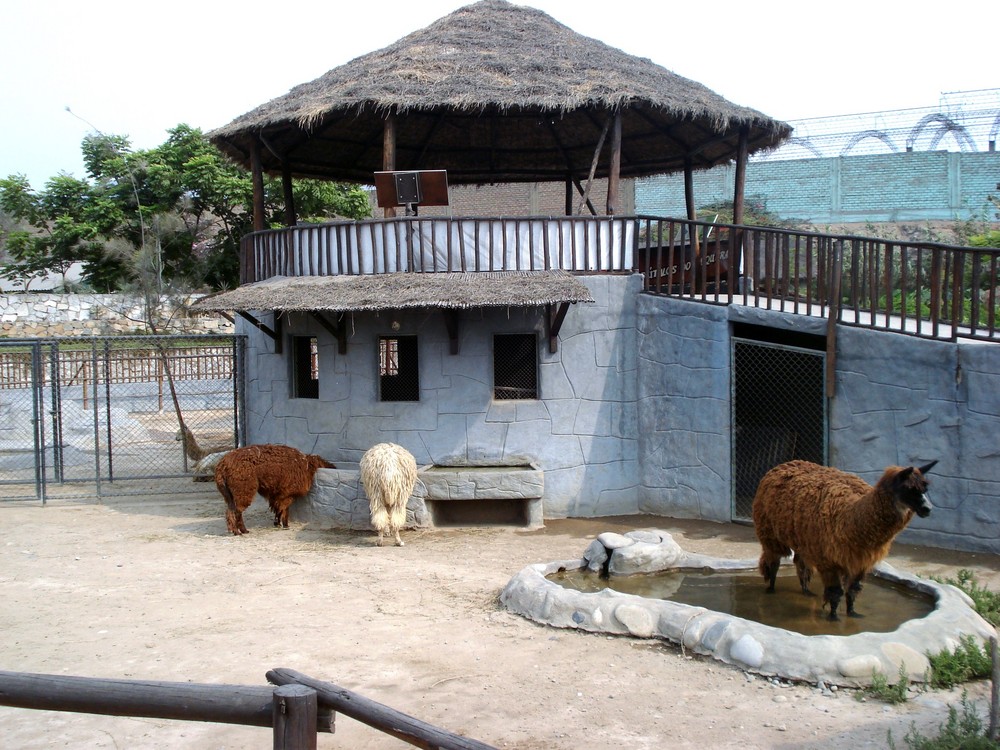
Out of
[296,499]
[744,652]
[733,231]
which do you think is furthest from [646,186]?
[744,652]

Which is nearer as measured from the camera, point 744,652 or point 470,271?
point 744,652

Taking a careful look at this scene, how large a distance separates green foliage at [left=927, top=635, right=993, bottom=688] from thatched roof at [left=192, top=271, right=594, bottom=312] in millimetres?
5975

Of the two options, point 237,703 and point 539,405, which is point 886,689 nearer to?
point 237,703

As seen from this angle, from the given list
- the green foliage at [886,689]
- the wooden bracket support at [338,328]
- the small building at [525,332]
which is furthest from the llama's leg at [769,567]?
the wooden bracket support at [338,328]

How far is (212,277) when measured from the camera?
96.2 feet

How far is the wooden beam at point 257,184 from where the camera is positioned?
1412cm

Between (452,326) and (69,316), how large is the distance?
67.3ft

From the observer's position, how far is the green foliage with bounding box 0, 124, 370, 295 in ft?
93.9

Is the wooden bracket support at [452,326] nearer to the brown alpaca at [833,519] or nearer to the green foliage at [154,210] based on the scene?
the brown alpaca at [833,519]

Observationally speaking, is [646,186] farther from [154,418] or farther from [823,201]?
[154,418]

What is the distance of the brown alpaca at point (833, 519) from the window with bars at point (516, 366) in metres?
4.97

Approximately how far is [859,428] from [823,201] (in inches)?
685

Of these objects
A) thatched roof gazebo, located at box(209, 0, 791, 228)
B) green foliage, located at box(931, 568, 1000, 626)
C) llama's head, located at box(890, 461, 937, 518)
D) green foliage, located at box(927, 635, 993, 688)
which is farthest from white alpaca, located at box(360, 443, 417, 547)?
green foliage, located at box(927, 635, 993, 688)

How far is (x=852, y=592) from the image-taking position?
6980mm
